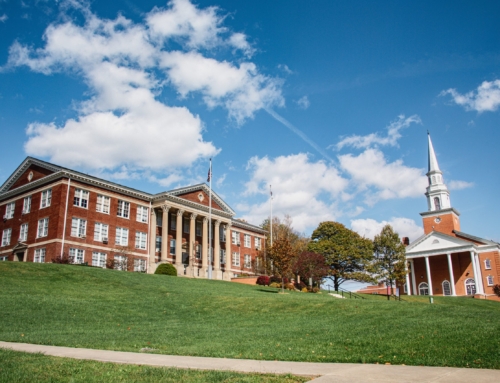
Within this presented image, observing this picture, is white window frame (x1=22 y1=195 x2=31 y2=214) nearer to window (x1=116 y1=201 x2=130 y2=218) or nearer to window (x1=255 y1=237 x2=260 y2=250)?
window (x1=116 y1=201 x2=130 y2=218)

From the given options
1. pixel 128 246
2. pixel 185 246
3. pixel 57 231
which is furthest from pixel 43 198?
pixel 185 246

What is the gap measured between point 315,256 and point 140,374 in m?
44.4

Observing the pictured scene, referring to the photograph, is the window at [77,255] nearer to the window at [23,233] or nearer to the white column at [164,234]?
the window at [23,233]

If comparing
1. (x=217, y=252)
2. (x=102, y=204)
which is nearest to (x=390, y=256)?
(x=217, y=252)

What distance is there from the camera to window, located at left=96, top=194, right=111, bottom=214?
50.1 m

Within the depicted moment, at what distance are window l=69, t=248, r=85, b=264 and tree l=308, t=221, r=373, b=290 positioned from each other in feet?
116

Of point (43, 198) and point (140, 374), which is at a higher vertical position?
point (43, 198)

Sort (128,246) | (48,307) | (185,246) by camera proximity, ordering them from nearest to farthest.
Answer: (48,307)
(128,246)
(185,246)

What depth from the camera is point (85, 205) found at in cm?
4869

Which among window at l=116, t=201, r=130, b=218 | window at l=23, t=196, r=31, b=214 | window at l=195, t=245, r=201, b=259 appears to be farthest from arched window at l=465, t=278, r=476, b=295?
window at l=23, t=196, r=31, b=214

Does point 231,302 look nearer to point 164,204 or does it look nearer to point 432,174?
point 164,204

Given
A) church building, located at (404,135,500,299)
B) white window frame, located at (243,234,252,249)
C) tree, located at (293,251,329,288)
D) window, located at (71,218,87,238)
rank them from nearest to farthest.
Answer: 1. window, located at (71,218,87,238)
2. tree, located at (293,251,329,288)
3. church building, located at (404,135,500,299)
4. white window frame, located at (243,234,252,249)

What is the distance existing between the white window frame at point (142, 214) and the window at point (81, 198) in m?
7.23

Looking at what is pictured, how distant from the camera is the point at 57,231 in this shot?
45.2 meters
